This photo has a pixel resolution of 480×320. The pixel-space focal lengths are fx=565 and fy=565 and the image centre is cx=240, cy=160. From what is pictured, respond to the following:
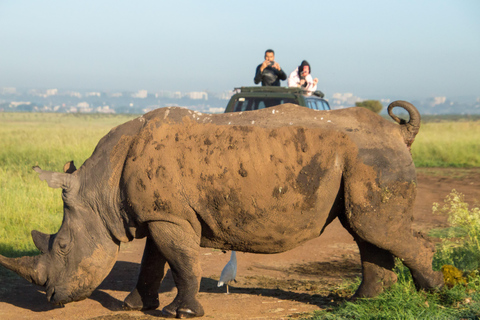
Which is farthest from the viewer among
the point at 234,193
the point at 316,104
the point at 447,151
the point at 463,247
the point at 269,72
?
the point at 447,151

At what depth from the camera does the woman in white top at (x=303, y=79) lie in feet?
45.6

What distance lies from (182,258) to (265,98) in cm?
772

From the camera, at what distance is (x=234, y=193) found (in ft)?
15.3

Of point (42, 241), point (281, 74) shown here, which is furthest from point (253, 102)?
point (42, 241)

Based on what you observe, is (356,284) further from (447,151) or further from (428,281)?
(447,151)

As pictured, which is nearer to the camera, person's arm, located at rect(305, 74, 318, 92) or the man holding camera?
the man holding camera

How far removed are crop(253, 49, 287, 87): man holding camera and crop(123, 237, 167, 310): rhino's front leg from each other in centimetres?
876

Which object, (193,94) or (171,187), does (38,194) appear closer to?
(171,187)

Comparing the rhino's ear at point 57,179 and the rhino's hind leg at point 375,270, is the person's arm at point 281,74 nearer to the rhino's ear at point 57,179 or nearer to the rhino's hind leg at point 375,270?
the rhino's hind leg at point 375,270

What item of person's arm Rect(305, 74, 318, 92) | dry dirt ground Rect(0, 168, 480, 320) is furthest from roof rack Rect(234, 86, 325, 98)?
dry dirt ground Rect(0, 168, 480, 320)

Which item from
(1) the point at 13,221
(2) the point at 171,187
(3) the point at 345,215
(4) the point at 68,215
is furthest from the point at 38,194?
(3) the point at 345,215

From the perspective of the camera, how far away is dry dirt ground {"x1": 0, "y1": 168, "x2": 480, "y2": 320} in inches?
203

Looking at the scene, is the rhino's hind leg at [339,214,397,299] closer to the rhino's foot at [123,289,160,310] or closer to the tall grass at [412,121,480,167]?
the rhino's foot at [123,289,160,310]

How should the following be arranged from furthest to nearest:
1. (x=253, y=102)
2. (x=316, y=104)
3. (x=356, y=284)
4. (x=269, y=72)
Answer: (x=269, y=72) → (x=316, y=104) → (x=253, y=102) → (x=356, y=284)
